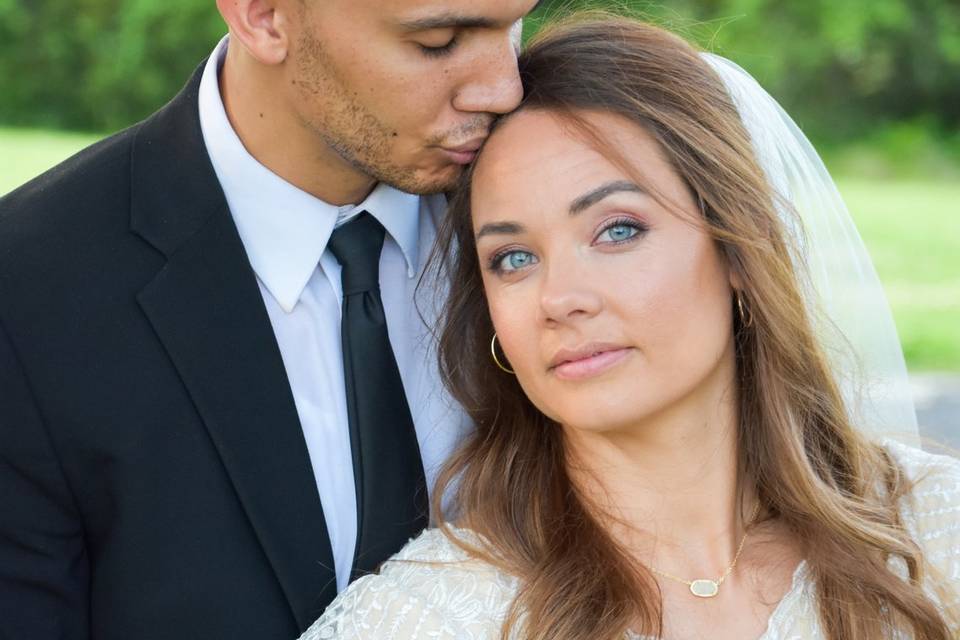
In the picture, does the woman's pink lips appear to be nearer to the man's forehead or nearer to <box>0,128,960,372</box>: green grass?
the man's forehead

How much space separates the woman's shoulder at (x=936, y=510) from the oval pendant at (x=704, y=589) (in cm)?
44

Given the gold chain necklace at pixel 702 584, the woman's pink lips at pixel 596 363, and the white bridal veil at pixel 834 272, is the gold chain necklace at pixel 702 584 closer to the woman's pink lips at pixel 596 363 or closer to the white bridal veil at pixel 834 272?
the woman's pink lips at pixel 596 363

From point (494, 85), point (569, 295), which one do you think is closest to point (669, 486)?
point (569, 295)

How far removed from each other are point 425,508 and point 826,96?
13696 mm

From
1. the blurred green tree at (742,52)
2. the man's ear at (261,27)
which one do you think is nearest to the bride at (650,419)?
the man's ear at (261,27)

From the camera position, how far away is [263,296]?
114 inches

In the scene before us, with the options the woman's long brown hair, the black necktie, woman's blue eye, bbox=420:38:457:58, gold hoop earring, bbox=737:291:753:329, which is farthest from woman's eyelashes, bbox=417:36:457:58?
gold hoop earring, bbox=737:291:753:329

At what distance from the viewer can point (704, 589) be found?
2682 millimetres

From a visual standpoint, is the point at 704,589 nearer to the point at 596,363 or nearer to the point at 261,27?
the point at 596,363

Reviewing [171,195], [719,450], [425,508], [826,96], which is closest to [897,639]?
[719,450]

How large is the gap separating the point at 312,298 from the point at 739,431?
3.04 ft

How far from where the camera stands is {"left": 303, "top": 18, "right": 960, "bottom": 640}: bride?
258 cm

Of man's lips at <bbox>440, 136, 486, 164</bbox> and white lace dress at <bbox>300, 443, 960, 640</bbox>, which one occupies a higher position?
man's lips at <bbox>440, 136, 486, 164</bbox>

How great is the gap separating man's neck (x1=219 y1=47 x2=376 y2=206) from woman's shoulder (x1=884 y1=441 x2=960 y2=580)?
1.31 meters
